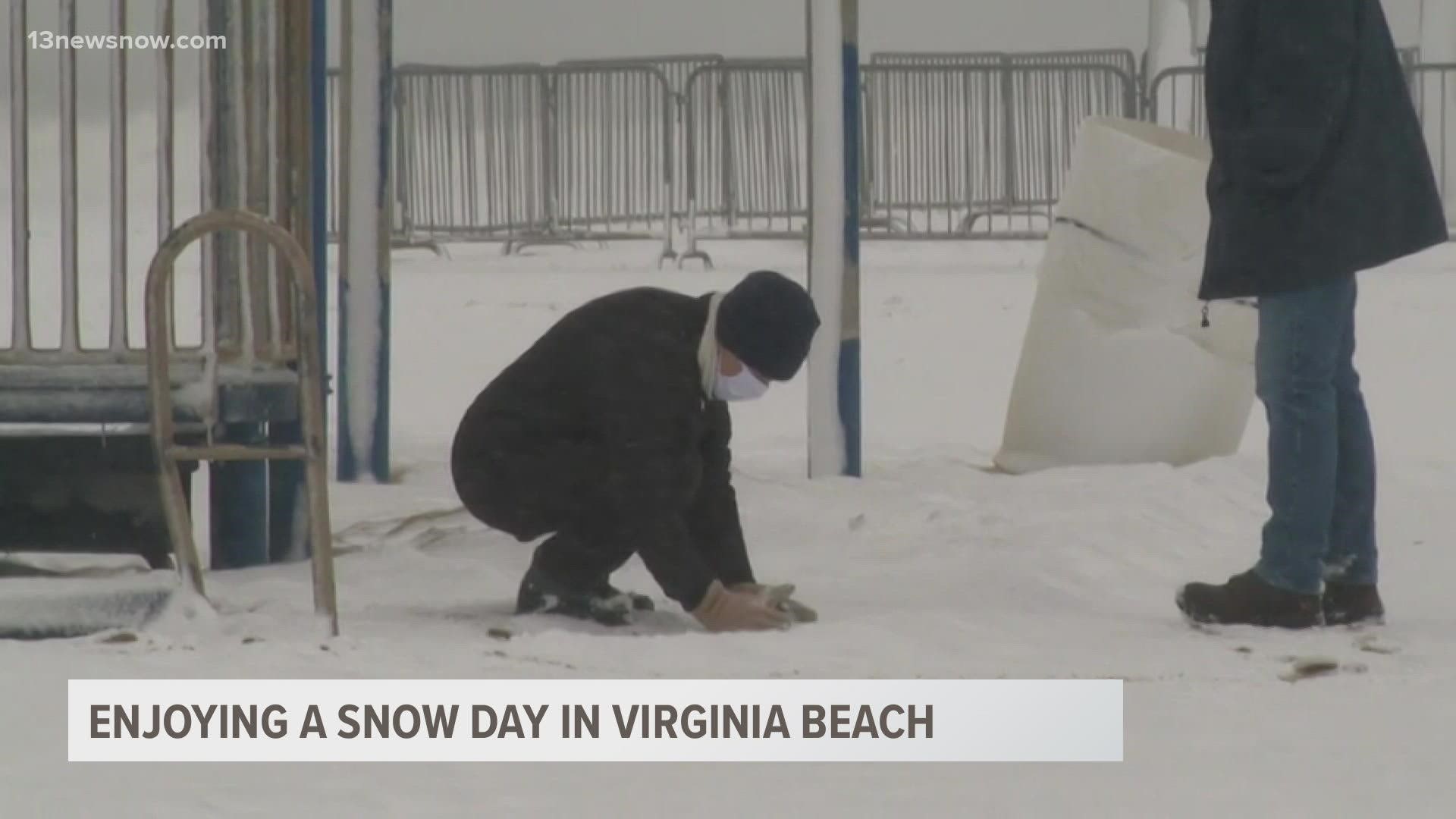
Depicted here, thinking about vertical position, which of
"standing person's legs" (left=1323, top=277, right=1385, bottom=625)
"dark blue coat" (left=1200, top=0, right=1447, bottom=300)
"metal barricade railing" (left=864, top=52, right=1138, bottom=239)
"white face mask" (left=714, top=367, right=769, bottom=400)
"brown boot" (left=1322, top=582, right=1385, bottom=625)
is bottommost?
"brown boot" (left=1322, top=582, right=1385, bottom=625)

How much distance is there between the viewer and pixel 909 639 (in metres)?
4.05

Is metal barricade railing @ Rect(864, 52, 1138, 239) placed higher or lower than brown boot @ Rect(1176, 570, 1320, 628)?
higher

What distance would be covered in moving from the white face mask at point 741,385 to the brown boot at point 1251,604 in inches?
35.7

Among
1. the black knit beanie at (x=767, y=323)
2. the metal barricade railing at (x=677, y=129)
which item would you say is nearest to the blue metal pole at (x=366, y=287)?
the black knit beanie at (x=767, y=323)

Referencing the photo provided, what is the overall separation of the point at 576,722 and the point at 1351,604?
1707 mm

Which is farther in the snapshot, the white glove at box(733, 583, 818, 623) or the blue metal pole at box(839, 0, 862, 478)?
the blue metal pole at box(839, 0, 862, 478)

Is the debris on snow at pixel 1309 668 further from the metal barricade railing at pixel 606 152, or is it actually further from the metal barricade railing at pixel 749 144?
the metal barricade railing at pixel 606 152

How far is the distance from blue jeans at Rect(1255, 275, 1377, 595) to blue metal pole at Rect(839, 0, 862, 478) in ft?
6.65

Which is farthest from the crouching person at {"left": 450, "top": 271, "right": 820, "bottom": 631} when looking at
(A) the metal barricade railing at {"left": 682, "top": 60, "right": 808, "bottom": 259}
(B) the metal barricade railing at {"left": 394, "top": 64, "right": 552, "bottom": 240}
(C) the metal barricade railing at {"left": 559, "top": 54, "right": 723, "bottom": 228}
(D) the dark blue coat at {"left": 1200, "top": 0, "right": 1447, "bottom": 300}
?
(B) the metal barricade railing at {"left": 394, "top": 64, "right": 552, "bottom": 240}

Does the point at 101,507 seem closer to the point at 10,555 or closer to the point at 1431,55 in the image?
the point at 10,555

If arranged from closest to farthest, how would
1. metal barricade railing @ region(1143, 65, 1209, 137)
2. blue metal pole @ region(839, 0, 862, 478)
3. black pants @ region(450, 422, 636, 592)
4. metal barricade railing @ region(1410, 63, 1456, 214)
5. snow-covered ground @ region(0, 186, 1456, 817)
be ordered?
snow-covered ground @ region(0, 186, 1456, 817) < black pants @ region(450, 422, 636, 592) < blue metal pole @ region(839, 0, 862, 478) < metal barricade railing @ region(1143, 65, 1209, 137) < metal barricade railing @ region(1410, 63, 1456, 214)

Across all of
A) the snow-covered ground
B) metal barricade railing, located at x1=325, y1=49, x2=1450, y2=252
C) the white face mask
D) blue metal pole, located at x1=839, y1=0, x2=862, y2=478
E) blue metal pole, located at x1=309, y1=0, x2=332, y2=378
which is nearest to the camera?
the snow-covered ground

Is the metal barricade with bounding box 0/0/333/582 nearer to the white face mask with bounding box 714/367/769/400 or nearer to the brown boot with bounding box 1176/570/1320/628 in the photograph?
the white face mask with bounding box 714/367/769/400

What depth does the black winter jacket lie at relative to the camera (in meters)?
3.96
